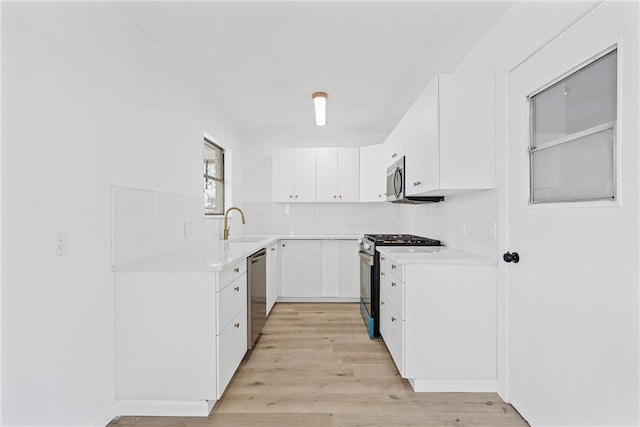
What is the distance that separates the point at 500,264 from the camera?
2010 millimetres

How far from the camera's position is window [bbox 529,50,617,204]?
4.20 ft

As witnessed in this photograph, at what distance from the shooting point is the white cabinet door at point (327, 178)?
175 inches

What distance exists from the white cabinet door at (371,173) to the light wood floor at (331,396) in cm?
203

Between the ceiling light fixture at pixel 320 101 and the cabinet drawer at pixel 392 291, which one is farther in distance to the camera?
the ceiling light fixture at pixel 320 101

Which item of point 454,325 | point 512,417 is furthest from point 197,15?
point 512,417

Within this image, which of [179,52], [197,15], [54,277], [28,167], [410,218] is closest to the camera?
[28,167]

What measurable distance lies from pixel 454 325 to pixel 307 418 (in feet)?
3.44

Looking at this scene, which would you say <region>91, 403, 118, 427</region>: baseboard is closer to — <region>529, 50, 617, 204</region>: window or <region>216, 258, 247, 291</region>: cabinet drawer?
<region>216, 258, 247, 291</region>: cabinet drawer

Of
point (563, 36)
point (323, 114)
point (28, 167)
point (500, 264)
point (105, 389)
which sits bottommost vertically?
point (105, 389)

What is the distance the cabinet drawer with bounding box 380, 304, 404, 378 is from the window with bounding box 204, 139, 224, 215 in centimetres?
217

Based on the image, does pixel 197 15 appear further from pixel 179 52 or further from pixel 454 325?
pixel 454 325

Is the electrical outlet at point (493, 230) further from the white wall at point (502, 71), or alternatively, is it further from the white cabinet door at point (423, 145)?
the white cabinet door at point (423, 145)

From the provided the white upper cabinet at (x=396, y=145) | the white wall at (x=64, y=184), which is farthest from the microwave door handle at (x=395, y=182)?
the white wall at (x=64, y=184)

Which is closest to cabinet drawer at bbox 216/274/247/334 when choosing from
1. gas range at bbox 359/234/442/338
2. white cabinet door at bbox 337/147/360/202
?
gas range at bbox 359/234/442/338
